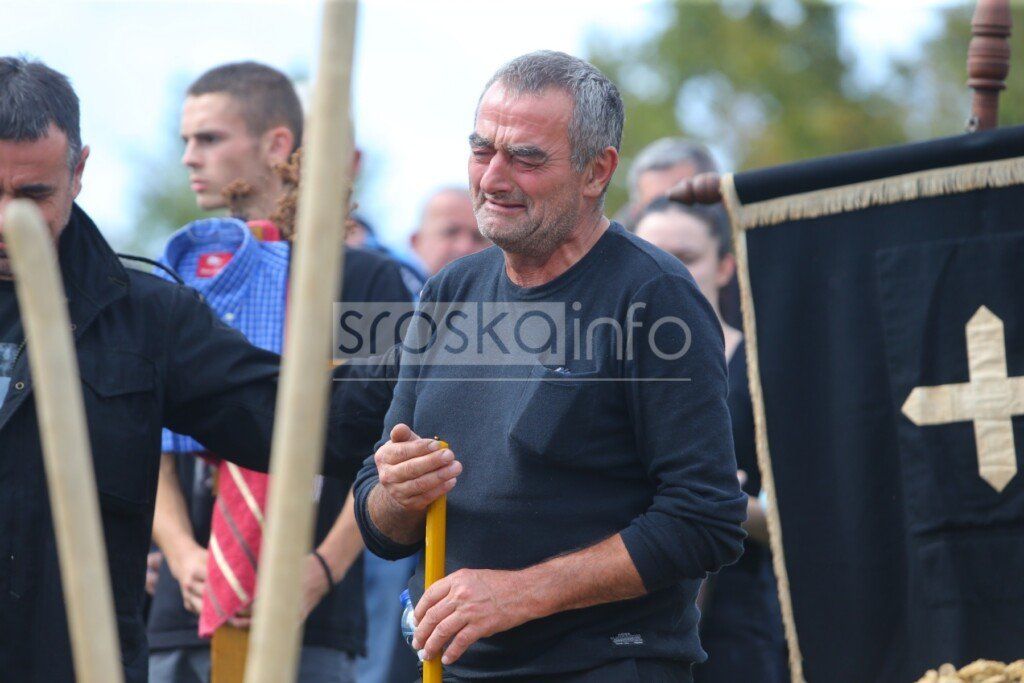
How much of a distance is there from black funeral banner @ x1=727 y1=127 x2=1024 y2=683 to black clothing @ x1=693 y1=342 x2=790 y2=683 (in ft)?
1.89

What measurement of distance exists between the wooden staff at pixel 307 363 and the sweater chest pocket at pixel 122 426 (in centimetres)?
198

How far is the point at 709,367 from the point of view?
2.71 m

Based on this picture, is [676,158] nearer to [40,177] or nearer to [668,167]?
[668,167]

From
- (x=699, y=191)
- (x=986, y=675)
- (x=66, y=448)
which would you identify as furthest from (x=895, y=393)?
(x=66, y=448)

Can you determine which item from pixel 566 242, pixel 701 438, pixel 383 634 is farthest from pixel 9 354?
pixel 383 634

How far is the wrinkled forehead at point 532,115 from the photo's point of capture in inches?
111

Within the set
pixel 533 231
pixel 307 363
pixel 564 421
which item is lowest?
pixel 307 363

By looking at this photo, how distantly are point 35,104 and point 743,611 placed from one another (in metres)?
2.68

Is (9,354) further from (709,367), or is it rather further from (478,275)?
(709,367)

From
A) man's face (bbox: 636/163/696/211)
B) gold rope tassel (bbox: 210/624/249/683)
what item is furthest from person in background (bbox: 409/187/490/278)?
gold rope tassel (bbox: 210/624/249/683)

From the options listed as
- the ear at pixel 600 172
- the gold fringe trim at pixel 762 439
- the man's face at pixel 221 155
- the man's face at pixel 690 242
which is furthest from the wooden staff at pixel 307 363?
the man's face at pixel 690 242

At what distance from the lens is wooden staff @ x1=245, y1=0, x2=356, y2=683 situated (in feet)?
3.79

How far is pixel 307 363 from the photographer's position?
1.17 meters

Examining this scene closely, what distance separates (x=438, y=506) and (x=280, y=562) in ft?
5.46
